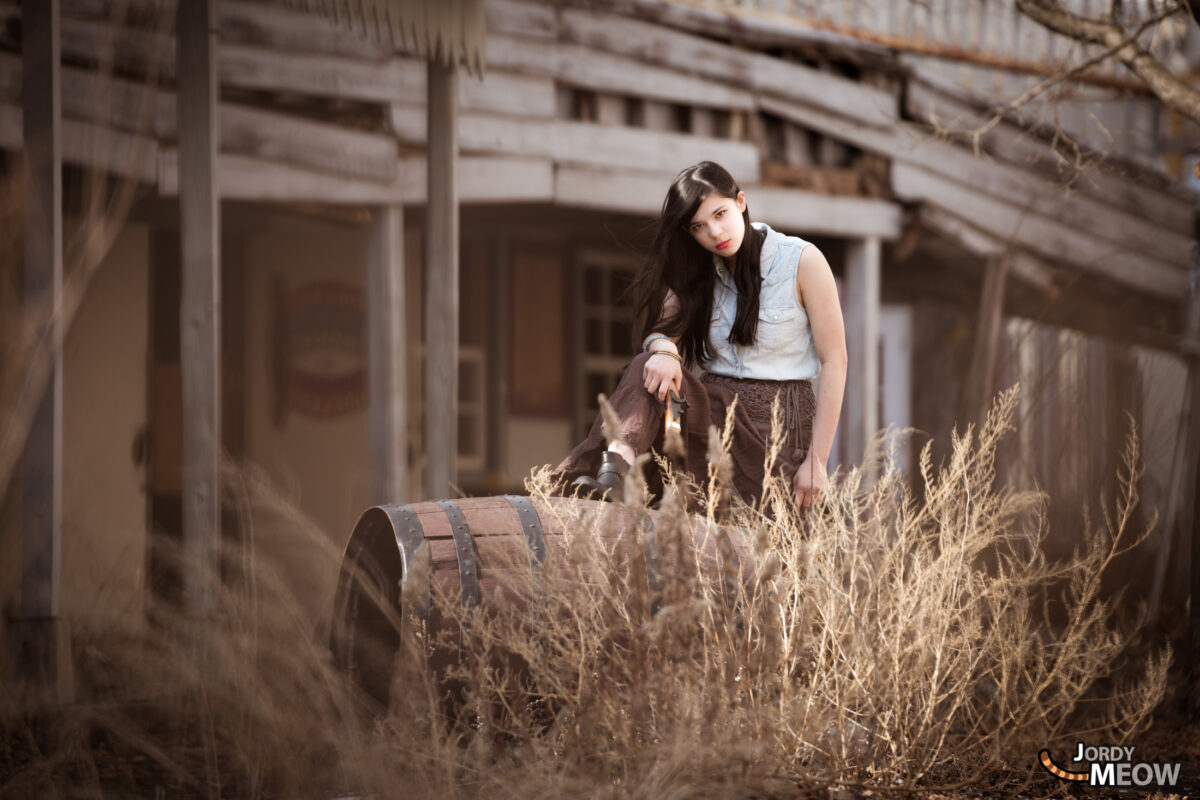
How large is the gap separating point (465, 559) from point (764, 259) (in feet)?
4.25

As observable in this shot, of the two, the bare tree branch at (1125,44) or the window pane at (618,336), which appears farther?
the window pane at (618,336)

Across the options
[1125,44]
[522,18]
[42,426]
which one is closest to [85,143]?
[42,426]

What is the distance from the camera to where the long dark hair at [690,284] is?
13.9 feet

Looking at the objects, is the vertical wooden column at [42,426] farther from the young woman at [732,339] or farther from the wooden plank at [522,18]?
the wooden plank at [522,18]

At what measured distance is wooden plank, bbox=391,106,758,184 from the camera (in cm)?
743

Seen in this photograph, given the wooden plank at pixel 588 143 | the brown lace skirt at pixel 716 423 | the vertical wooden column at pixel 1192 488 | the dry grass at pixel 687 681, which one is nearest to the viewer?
the dry grass at pixel 687 681

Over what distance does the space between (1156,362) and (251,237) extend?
18.0 ft

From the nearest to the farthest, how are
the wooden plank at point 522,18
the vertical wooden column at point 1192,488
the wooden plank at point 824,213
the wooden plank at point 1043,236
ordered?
1. the vertical wooden column at point 1192,488
2. the wooden plank at point 522,18
3. the wooden plank at point 824,213
4. the wooden plank at point 1043,236

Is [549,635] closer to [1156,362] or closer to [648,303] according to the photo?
[648,303]

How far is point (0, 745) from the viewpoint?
4.50 metres

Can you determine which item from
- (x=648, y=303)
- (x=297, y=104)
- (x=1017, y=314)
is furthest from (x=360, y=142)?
(x=1017, y=314)

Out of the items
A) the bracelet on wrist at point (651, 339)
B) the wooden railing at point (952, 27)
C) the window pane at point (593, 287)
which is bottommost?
the bracelet on wrist at point (651, 339)

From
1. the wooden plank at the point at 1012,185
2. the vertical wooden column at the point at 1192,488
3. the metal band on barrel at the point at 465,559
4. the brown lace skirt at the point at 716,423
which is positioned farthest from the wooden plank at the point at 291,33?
the vertical wooden column at the point at 1192,488

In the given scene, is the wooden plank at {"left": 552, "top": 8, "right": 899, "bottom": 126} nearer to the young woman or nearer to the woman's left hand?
the young woman
